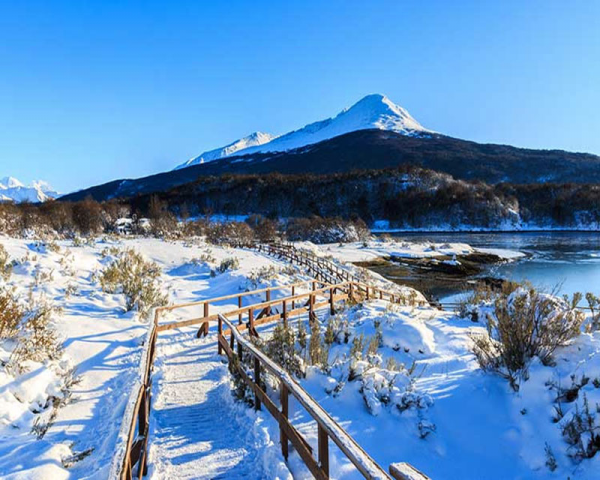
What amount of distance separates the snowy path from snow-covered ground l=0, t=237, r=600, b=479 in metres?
0.01

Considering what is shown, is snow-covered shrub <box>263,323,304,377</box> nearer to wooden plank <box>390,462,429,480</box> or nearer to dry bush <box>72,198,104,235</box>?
wooden plank <box>390,462,429,480</box>

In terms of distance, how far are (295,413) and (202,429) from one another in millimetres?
1197

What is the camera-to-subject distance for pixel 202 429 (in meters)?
4.53

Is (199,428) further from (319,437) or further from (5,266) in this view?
(5,266)

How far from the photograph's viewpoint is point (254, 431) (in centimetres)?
441

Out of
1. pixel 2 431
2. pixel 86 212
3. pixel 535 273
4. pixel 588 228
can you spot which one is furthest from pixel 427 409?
pixel 588 228

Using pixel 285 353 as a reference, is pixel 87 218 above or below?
above

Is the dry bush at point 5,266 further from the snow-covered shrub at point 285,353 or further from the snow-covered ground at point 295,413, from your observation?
the snow-covered shrub at point 285,353

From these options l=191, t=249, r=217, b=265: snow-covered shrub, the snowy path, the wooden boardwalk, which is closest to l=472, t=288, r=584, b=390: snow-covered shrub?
the snowy path

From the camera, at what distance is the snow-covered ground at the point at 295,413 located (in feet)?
12.4

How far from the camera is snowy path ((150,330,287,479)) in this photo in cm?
377

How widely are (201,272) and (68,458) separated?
546 inches

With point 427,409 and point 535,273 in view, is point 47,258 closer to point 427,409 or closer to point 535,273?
point 427,409

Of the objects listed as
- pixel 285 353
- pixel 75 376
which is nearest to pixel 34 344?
pixel 75 376
